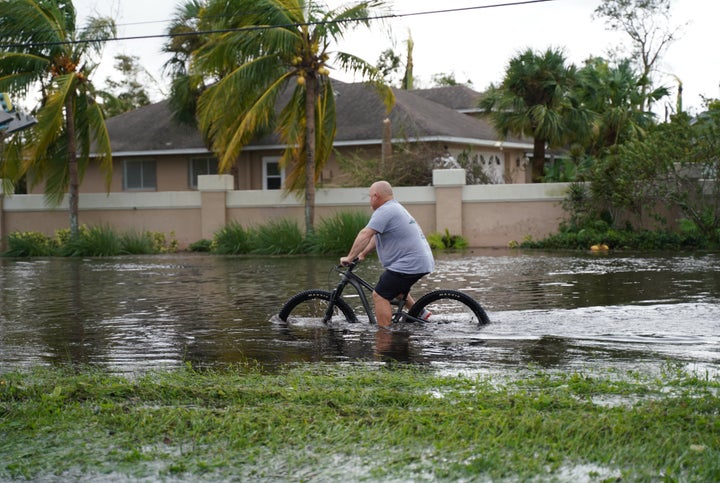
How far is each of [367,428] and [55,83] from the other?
81.5 ft

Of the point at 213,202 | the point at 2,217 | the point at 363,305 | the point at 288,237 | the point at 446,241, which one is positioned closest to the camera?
the point at 363,305

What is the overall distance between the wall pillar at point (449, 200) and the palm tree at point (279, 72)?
2801 millimetres

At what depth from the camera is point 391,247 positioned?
1070 centimetres

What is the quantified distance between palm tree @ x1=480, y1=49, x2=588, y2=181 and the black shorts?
19865 mm

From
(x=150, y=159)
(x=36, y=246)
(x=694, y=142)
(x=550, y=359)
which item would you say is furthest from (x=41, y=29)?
(x=550, y=359)

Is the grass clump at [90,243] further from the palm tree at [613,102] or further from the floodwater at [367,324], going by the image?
the palm tree at [613,102]

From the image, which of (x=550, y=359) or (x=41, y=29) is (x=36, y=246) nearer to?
(x=41, y=29)

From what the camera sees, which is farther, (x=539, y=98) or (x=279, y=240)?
(x=539, y=98)

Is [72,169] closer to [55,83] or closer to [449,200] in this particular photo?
[55,83]

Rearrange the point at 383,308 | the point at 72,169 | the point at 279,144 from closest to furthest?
the point at 383,308 → the point at 72,169 → the point at 279,144

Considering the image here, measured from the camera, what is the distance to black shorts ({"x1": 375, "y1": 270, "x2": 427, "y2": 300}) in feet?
34.9

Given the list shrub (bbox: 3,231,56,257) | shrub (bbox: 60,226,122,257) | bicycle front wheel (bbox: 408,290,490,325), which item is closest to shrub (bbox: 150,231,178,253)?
shrub (bbox: 60,226,122,257)

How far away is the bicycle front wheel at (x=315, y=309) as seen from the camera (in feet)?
37.2

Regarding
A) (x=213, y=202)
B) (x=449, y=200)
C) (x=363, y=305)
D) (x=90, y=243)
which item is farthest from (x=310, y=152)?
(x=363, y=305)
